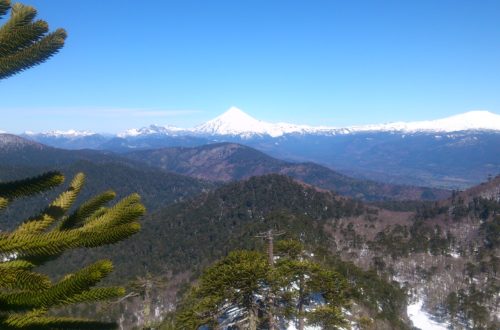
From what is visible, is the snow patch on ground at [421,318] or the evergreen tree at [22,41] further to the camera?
the snow patch on ground at [421,318]

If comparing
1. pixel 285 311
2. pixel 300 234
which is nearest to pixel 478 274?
pixel 300 234

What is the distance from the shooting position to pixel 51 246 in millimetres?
3014

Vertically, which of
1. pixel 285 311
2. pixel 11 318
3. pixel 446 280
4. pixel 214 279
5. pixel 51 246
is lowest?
pixel 446 280

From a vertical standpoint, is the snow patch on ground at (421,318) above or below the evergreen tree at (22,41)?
below

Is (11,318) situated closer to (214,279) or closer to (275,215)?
(214,279)

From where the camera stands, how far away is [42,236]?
3.00 metres

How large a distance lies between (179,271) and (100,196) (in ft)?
629

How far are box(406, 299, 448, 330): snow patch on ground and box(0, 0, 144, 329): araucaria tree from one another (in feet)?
393

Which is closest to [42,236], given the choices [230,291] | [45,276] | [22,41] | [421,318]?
[45,276]

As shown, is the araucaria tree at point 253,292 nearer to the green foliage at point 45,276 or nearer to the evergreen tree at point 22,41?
the green foliage at point 45,276

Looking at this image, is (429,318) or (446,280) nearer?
(429,318)

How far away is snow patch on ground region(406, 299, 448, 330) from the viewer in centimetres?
10856

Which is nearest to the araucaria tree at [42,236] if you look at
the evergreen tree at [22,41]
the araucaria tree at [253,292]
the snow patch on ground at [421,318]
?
the evergreen tree at [22,41]

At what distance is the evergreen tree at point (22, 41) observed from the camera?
3.65 metres
